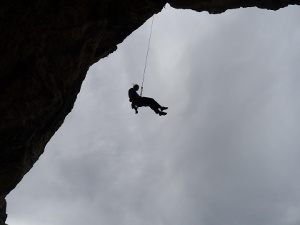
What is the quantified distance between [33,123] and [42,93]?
117 centimetres

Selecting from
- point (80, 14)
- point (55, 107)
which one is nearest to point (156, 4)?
point (80, 14)

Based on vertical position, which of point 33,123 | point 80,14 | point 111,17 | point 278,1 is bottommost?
point 33,123

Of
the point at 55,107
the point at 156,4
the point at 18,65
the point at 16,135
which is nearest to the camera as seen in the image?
the point at 18,65

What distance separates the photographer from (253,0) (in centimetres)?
1495

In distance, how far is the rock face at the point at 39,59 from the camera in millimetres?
7965

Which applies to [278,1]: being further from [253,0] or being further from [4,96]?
[4,96]

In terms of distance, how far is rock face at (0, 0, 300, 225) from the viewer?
7.96 m

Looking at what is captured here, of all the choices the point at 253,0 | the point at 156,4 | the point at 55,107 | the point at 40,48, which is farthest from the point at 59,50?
the point at 253,0

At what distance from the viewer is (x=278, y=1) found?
14312mm

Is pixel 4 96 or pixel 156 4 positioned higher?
pixel 156 4

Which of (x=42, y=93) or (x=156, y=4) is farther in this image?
(x=156, y=4)

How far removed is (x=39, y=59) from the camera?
852 centimetres

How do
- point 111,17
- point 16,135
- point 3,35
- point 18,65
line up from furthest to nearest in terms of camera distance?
point 111,17
point 16,135
point 18,65
point 3,35

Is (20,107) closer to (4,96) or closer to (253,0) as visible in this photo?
(4,96)
